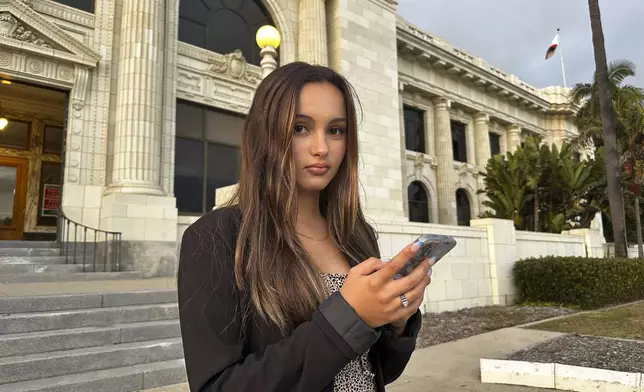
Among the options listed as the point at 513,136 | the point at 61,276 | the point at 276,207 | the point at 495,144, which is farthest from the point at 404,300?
the point at 513,136

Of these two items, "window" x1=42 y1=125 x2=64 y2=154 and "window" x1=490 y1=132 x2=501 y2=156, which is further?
"window" x1=490 y1=132 x2=501 y2=156

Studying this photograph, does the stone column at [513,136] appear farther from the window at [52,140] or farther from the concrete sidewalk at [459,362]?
the window at [52,140]

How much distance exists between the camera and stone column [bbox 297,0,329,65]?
49.7 feet

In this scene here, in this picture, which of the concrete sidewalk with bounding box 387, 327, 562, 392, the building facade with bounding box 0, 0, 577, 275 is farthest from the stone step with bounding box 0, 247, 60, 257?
the concrete sidewalk with bounding box 387, 327, 562, 392

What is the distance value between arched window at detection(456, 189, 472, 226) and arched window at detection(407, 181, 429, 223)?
2.78 meters

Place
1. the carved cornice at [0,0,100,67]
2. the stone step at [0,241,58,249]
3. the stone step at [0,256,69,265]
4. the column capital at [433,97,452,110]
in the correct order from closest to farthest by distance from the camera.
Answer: the stone step at [0,256,69,265] → the stone step at [0,241,58,249] → the carved cornice at [0,0,100,67] → the column capital at [433,97,452,110]

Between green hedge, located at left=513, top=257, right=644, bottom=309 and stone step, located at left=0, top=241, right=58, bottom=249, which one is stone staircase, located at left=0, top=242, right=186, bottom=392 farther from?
green hedge, located at left=513, top=257, right=644, bottom=309

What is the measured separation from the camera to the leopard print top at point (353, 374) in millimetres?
1323

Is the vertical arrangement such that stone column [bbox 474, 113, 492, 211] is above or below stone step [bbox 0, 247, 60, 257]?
above

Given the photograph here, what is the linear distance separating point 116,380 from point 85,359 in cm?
49

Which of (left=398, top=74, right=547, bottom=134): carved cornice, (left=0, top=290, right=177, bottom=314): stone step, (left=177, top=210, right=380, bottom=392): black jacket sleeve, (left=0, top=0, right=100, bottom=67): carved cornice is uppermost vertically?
(left=398, top=74, right=547, bottom=134): carved cornice

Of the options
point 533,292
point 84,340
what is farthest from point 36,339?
point 533,292

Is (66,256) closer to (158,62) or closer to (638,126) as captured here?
(158,62)

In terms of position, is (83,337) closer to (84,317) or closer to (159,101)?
(84,317)
